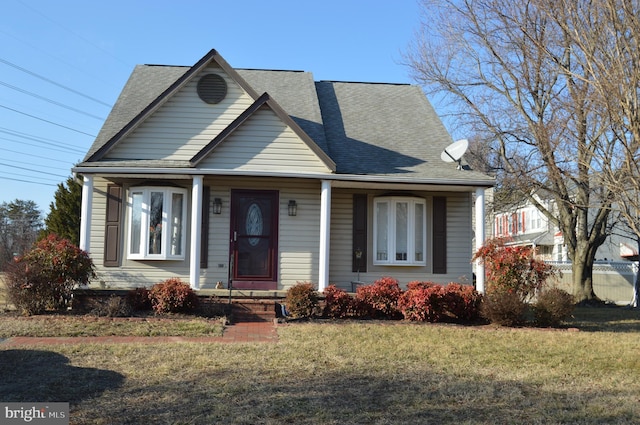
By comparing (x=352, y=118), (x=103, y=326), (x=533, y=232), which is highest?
(x=352, y=118)

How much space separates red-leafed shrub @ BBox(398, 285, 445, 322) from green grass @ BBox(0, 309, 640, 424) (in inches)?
52.5

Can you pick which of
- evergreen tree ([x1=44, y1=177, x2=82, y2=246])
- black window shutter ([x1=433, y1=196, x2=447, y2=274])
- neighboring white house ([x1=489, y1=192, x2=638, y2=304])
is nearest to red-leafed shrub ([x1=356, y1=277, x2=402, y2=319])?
neighboring white house ([x1=489, y1=192, x2=638, y2=304])

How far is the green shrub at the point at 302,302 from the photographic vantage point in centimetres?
1098

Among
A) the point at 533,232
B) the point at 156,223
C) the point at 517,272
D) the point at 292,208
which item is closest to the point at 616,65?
the point at 517,272

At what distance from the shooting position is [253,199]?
43.8ft

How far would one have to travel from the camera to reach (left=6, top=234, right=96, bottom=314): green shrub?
34.4 ft

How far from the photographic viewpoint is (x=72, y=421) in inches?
194

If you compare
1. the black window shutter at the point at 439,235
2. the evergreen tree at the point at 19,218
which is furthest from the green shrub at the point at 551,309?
→ the evergreen tree at the point at 19,218

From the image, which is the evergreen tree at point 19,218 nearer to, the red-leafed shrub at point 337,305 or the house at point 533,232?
the house at point 533,232

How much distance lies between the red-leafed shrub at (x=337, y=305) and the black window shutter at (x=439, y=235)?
10.8 ft

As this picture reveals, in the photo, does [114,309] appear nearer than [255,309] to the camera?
Yes

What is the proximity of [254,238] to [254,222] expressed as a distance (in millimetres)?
371

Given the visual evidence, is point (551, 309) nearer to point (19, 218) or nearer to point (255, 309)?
point (255, 309)

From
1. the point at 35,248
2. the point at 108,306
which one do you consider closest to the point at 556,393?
the point at 108,306
